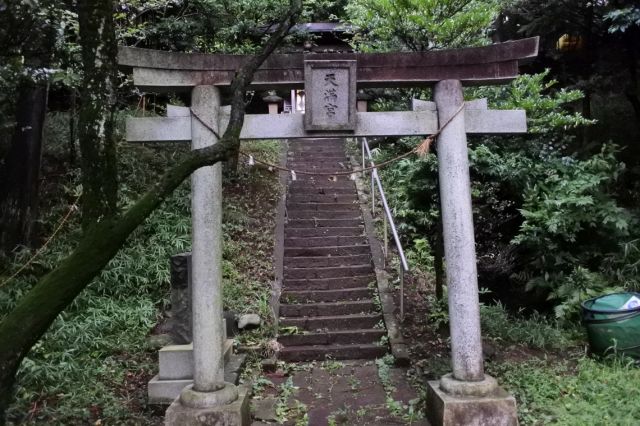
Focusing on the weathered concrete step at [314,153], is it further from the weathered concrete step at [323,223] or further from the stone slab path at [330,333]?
the weathered concrete step at [323,223]

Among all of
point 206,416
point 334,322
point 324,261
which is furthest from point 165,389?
point 324,261

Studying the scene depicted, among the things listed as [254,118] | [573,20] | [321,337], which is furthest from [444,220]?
[573,20]

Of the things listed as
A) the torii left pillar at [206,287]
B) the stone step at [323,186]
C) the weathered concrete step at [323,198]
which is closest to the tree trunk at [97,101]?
the torii left pillar at [206,287]

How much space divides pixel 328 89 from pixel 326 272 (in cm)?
418

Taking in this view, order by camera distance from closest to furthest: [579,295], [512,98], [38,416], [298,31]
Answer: [38,416], [579,295], [512,98], [298,31]

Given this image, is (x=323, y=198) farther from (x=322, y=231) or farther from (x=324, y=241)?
(x=324, y=241)

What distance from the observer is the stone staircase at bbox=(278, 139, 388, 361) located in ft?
22.6

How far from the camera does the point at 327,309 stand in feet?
24.6

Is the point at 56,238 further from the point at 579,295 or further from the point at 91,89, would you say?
the point at 579,295

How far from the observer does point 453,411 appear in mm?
4445

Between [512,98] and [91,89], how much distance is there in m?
5.86

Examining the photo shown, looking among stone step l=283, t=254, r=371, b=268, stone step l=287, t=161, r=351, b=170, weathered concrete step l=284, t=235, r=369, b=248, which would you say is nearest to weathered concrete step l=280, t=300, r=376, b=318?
stone step l=283, t=254, r=371, b=268

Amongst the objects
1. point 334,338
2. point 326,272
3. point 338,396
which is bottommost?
point 338,396

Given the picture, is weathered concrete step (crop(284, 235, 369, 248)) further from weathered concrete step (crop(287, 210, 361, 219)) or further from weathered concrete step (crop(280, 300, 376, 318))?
weathered concrete step (crop(280, 300, 376, 318))
